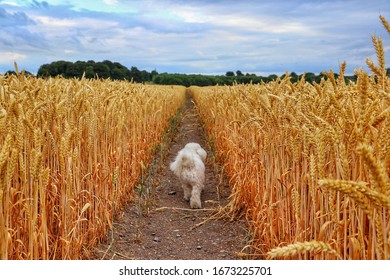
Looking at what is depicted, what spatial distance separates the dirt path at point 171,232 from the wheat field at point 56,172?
0.24 m

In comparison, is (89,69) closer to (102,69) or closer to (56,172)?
(102,69)

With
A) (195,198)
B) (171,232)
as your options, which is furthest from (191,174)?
(171,232)

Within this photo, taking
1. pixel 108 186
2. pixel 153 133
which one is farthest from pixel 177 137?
pixel 108 186

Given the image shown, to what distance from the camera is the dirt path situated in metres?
4.07

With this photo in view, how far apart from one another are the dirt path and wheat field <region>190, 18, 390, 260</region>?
0.35 metres

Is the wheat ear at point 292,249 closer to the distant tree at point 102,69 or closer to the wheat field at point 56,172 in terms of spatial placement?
the wheat field at point 56,172

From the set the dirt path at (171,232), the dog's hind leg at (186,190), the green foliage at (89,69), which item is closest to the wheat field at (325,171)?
the dirt path at (171,232)

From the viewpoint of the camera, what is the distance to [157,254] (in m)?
4.11

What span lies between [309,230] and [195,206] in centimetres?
298

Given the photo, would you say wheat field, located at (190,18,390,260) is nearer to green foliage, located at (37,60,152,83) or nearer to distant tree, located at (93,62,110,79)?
green foliage, located at (37,60,152,83)

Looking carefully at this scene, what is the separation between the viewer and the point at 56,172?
11.0 feet

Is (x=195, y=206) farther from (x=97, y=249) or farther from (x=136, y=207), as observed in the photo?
(x=97, y=249)

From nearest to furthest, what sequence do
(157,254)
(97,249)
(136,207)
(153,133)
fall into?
(97,249) → (157,254) → (136,207) → (153,133)
